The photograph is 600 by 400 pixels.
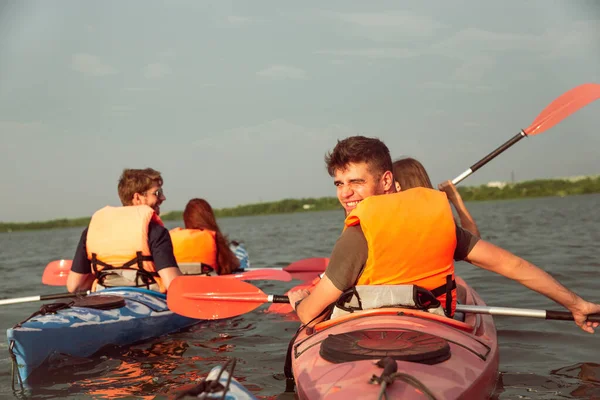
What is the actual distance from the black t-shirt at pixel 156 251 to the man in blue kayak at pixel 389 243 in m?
2.61

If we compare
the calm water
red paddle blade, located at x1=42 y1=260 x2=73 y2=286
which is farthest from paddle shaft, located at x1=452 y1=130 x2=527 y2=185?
red paddle blade, located at x1=42 y1=260 x2=73 y2=286

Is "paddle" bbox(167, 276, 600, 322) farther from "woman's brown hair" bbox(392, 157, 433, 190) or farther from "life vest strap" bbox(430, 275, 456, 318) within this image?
"life vest strap" bbox(430, 275, 456, 318)

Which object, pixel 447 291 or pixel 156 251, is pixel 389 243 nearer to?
pixel 447 291

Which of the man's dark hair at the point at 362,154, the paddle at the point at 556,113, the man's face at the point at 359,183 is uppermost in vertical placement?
the paddle at the point at 556,113

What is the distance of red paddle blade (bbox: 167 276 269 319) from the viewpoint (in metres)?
5.00

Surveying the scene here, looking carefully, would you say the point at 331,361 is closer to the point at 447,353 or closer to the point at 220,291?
the point at 447,353

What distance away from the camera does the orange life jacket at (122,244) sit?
5836 mm

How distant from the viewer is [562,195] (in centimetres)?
5891

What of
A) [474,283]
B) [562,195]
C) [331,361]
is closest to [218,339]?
[331,361]

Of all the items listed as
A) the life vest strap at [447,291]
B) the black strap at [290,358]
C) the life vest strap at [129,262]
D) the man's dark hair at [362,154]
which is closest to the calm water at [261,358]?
the black strap at [290,358]

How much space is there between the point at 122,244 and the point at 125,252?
8 cm

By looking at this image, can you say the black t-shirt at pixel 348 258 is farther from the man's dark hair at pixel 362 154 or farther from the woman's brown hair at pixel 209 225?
the woman's brown hair at pixel 209 225

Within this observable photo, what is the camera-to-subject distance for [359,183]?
3.54m

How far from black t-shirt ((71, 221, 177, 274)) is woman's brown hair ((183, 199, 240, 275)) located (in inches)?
65.4
